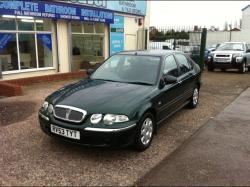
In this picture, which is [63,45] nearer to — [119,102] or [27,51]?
[27,51]

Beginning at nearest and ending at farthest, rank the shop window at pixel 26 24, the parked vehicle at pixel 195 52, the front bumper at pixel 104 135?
the front bumper at pixel 104 135
the shop window at pixel 26 24
the parked vehicle at pixel 195 52

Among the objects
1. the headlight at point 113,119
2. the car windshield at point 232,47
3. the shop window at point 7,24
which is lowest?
the headlight at point 113,119

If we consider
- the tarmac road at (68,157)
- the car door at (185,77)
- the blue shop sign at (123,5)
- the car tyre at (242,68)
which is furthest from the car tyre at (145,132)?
the car tyre at (242,68)

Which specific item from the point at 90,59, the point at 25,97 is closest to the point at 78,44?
the point at 90,59

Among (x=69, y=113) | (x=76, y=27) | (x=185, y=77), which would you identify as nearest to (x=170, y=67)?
(x=185, y=77)

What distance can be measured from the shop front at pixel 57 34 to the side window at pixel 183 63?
3228mm

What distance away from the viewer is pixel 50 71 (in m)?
12.7

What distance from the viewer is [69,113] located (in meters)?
4.38

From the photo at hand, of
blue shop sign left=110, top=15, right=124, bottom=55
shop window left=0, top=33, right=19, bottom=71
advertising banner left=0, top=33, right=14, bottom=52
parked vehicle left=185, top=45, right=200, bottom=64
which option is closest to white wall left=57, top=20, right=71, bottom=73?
shop window left=0, top=33, right=19, bottom=71

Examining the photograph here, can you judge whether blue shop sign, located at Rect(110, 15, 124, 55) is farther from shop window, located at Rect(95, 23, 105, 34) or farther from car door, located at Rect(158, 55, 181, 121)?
car door, located at Rect(158, 55, 181, 121)

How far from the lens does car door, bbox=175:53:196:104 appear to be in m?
6.48

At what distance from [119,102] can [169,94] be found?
153cm

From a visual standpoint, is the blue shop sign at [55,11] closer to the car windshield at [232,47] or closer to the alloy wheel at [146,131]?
the car windshield at [232,47]

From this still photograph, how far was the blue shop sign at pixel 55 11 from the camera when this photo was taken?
10406 millimetres
